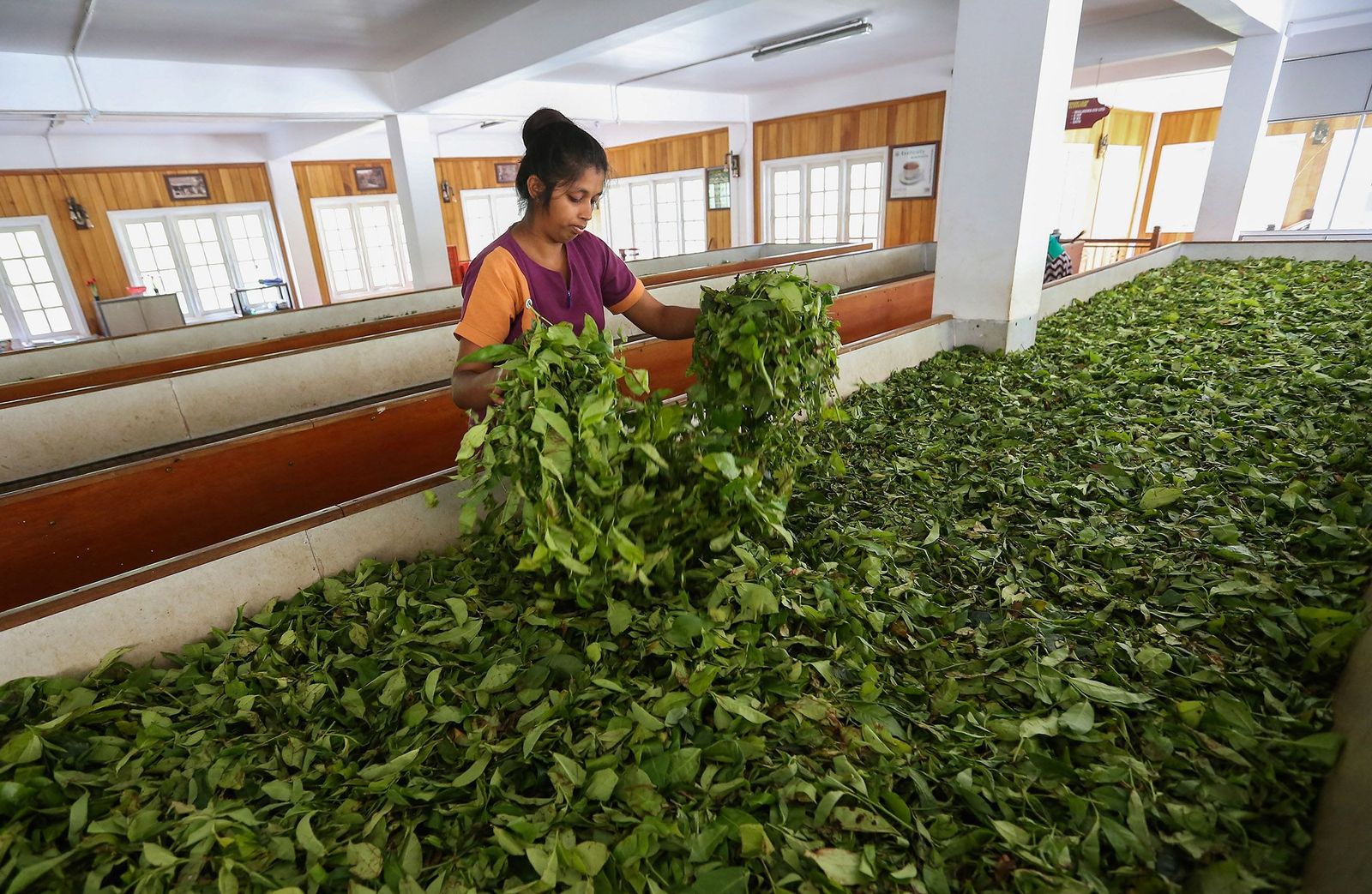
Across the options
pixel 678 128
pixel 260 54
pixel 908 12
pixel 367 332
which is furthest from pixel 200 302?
pixel 908 12

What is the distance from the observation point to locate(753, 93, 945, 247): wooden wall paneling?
9.08 metres

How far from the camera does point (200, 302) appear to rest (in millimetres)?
11258

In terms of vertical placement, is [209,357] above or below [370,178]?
below

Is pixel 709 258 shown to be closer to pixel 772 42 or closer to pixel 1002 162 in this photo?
pixel 772 42

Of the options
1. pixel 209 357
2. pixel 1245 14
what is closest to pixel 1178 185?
pixel 1245 14

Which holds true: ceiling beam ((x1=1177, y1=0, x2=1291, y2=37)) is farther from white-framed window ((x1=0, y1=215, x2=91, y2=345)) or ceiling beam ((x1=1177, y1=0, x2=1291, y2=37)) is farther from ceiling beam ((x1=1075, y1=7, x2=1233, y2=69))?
white-framed window ((x1=0, y1=215, x2=91, y2=345))

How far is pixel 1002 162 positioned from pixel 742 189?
8799 millimetres

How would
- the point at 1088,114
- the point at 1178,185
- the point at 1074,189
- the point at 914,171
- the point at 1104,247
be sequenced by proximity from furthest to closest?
the point at 1178,185 → the point at 1074,189 → the point at 1104,247 → the point at 914,171 → the point at 1088,114

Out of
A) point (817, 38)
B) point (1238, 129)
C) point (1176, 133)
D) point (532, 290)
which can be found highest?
point (817, 38)

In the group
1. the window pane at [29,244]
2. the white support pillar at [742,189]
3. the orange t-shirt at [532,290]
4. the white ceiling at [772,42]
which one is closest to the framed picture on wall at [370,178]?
the window pane at [29,244]

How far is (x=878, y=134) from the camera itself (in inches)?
378

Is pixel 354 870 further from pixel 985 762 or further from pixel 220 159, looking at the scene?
pixel 220 159

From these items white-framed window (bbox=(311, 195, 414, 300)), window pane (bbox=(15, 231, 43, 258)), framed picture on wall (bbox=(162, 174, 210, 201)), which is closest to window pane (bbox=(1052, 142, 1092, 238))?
white-framed window (bbox=(311, 195, 414, 300))

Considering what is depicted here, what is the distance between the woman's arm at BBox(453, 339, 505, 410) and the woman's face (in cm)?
48
